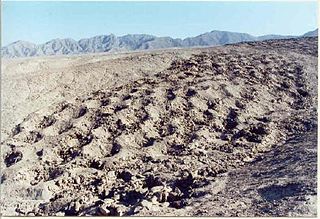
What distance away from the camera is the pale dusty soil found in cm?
718

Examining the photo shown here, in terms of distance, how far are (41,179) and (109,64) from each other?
4.37 meters

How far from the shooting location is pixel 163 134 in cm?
923

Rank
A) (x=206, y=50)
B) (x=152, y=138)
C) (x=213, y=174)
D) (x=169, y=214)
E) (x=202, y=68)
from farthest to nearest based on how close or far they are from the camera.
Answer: (x=206, y=50)
(x=202, y=68)
(x=152, y=138)
(x=213, y=174)
(x=169, y=214)

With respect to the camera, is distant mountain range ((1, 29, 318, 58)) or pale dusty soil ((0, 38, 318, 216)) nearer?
pale dusty soil ((0, 38, 318, 216))

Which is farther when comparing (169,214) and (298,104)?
(298,104)

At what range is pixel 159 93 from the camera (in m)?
10.4

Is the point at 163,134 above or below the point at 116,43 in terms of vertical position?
above

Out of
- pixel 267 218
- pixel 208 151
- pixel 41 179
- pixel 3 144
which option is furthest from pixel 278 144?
pixel 3 144

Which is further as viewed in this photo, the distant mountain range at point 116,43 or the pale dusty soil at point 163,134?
the distant mountain range at point 116,43

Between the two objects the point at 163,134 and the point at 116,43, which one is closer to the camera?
the point at 163,134

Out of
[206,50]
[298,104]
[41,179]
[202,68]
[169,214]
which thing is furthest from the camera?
[206,50]

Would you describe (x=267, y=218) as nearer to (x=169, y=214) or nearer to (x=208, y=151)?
(x=169, y=214)

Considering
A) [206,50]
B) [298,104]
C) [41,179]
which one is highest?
[206,50]

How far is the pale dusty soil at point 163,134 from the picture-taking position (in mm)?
7184
